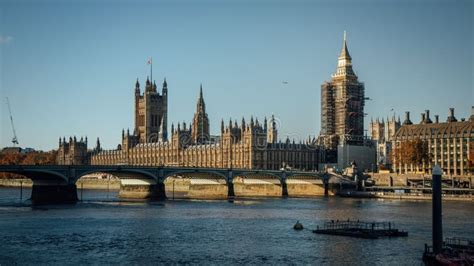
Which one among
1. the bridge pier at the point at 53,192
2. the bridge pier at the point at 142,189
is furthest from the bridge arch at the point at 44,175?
the bridge pier at the point at 142,189

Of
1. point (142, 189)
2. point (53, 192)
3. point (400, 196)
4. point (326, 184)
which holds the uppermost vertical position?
point (326, 184)

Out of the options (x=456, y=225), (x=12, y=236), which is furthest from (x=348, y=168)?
(x=12, y=236)

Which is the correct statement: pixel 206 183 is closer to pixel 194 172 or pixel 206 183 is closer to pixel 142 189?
pixel 194 172

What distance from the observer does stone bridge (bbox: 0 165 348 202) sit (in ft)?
326

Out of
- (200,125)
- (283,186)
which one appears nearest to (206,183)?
(283,186)

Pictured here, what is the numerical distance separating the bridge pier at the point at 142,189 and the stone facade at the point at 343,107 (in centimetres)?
5200

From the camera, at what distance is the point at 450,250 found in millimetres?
46031

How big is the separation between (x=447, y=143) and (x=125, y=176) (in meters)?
59.1

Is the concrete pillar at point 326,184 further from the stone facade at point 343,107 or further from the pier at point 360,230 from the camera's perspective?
the pier at point 360,230

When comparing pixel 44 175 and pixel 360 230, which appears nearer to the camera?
pixel 360 230

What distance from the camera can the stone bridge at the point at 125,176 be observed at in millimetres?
99312

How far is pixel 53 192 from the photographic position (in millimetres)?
102250

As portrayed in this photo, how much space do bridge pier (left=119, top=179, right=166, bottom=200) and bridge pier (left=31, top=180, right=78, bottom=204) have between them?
560 inches

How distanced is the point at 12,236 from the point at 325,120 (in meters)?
108
